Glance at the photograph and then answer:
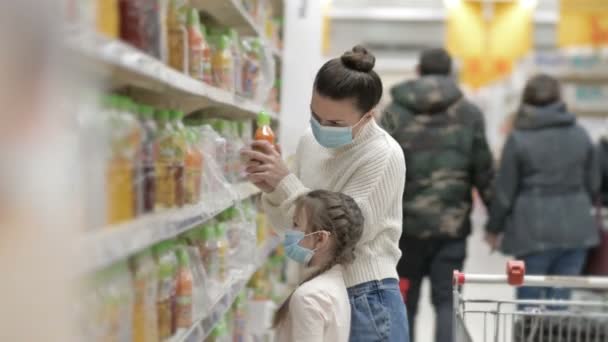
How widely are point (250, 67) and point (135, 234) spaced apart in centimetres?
175

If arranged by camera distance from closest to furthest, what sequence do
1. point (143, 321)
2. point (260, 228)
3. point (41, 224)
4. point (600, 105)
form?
point (41, 224) → point (143, 321) → point (260, 228) → point (600, 105)

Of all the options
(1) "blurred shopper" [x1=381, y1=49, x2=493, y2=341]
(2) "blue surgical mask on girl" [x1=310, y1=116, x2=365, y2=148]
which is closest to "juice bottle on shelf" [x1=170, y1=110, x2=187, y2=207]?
(2) "blue surgical mask on girl" [x1=310, y1=116, x2=365, y2=148]

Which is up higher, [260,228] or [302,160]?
[302,160]

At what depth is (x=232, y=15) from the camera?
3.36 meters

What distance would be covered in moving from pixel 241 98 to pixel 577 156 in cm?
242

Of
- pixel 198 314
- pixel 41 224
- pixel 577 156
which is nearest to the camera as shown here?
pixel 41 224

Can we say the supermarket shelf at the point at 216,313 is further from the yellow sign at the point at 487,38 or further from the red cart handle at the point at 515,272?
the yellow sign at the point at 487,38

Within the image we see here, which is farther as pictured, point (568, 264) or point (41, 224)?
point (568, 264)

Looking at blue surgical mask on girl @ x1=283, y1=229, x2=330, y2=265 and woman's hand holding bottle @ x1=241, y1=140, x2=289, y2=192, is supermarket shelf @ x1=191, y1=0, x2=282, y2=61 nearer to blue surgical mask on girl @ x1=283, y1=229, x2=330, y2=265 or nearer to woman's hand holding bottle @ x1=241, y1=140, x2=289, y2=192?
woman's hand holding bottle @ x1=241, y1=140, x2=289, y2=192

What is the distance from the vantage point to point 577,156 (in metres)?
4.77

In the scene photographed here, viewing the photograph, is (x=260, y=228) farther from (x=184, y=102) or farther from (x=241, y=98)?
(x=184, y=102)

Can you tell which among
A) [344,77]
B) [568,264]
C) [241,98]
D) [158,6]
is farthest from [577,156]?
[158,6]

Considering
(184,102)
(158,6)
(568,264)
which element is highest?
(158,6)

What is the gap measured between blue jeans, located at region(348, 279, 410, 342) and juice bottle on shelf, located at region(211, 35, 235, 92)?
89 centimetres
